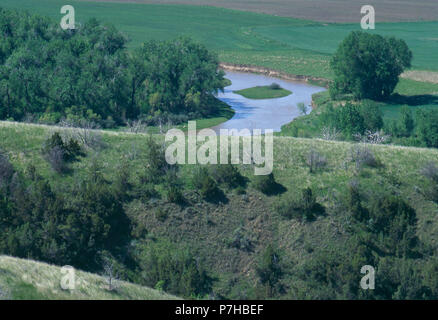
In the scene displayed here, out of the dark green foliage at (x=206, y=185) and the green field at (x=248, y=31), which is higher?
the green field at (x=248, y=31)

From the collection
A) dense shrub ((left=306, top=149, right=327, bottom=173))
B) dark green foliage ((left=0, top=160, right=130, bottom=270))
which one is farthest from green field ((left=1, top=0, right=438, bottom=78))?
dark green foliage ((left=0, top=160, right=130, bottom=270))

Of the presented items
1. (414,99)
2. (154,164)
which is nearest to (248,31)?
(414,99)

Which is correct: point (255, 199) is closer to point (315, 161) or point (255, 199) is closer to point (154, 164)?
point (315, 161)

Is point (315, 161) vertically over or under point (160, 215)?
over

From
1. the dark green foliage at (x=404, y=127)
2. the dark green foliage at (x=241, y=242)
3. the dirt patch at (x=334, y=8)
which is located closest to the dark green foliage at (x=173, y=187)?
the dark green foliage at (x=241, y=242)

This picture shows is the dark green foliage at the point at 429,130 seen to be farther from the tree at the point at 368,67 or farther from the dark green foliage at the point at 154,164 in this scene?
the dark green foliage at the point at 154,164

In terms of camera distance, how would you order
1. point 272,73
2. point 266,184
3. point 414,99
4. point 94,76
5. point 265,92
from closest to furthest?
point 266,184
point 94,76
point 414,99
point 265,92
point 272,73

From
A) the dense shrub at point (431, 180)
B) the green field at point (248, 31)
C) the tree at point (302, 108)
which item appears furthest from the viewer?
the green field at point (248, 31)
